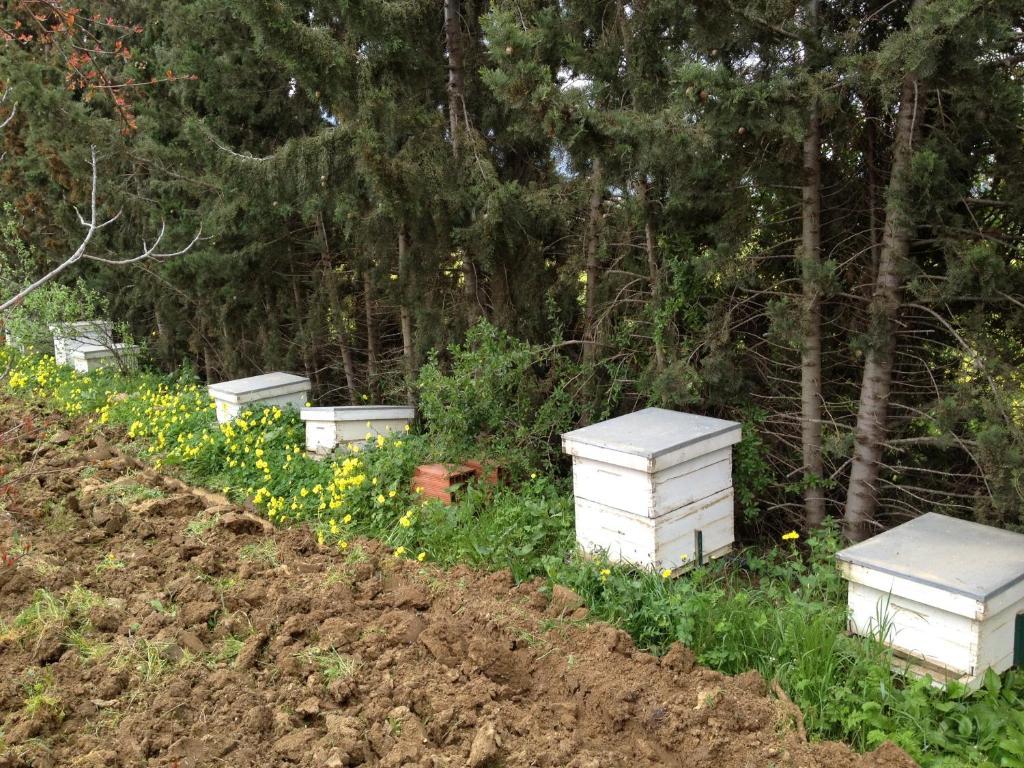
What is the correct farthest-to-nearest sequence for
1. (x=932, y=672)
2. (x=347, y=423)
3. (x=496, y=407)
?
(x=347, y=423) < (x=496, y=407) < (x=932, y=672)

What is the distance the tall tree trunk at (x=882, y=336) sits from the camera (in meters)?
3.70

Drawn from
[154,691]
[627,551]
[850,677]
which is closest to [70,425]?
[154,691]

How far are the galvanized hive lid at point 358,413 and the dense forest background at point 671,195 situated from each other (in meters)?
0.54

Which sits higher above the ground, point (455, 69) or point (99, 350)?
point (455, 69)

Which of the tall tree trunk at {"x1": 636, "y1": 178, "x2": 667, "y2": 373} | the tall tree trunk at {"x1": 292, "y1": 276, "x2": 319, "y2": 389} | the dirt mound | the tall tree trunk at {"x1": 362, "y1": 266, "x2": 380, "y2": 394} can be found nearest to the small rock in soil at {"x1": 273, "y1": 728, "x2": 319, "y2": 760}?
the dirt mound

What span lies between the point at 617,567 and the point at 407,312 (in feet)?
12.1

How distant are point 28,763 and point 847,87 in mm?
4493

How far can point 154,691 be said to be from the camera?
2.97 m

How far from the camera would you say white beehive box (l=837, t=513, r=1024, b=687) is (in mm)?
2777

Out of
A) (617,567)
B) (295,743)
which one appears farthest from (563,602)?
(295,743)

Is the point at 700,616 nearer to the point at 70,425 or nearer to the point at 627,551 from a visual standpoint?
the point at 627,551

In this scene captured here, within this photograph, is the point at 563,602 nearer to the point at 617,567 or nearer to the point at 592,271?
the point at 617,567

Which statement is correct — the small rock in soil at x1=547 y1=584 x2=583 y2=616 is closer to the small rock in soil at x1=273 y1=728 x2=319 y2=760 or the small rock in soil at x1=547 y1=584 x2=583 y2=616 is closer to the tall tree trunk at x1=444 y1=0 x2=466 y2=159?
the small rock in soil at x1=273 y1=728 x2=319 y2=760

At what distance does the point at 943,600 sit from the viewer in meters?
2.80
